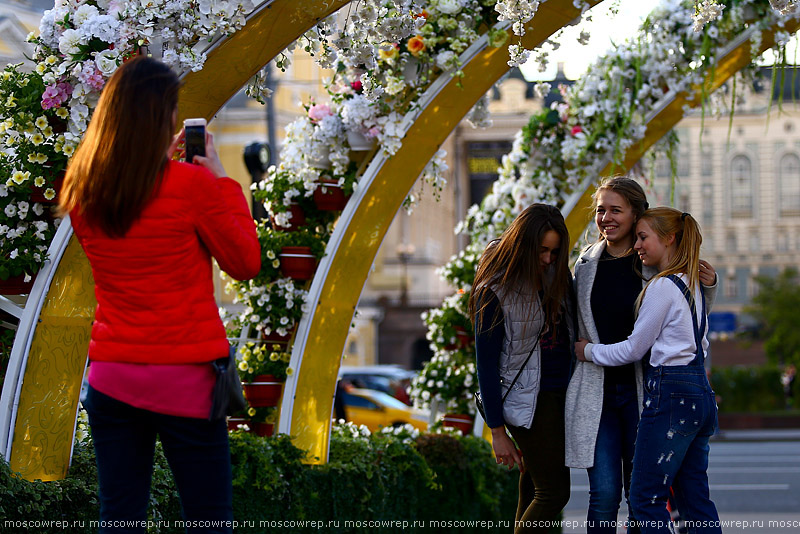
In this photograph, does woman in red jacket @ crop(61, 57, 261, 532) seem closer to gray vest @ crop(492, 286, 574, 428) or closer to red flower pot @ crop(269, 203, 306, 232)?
gray vest @ crop(492, 286, 574, 428)

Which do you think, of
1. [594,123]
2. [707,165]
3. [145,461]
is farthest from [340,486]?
[707,165]

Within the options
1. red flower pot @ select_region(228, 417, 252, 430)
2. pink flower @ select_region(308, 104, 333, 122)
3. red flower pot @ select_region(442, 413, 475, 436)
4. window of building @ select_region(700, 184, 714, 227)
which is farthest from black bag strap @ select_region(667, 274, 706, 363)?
window of building @ select_region(700, 184, 714, 227)

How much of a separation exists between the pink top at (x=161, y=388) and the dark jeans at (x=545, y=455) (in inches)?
68.6

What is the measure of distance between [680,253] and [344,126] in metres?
2.40

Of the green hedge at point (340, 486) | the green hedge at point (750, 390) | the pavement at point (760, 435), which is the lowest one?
the pavement at point (760, 435)

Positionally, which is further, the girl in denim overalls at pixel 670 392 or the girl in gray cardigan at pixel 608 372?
the girl in gray cardigan at pixel 608 372

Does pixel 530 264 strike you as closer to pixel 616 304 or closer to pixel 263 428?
pixel 616 304

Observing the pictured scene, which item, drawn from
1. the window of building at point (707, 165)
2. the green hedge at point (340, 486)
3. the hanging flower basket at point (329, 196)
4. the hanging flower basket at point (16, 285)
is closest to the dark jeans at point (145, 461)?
the green hedge at point (340, 486)

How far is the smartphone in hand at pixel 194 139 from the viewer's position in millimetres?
2879

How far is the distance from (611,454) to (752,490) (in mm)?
8752

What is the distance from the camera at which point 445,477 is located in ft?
20.6

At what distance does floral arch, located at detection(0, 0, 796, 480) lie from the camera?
422 centimetres

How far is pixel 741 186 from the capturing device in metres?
58.3

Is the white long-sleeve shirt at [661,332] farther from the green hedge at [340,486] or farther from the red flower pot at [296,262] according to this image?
the red flower pot at [296,262]
